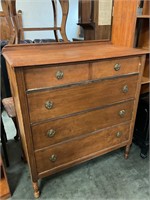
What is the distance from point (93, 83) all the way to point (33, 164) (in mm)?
705

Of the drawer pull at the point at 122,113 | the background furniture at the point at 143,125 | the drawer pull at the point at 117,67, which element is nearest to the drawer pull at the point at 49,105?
the drawer pull at the point at 117,67

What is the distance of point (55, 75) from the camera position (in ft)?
3.31

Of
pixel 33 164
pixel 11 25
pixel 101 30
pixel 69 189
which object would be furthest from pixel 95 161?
pixel 11 25

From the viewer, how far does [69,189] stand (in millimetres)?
1404

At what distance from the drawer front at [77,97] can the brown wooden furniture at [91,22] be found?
0.52 meters

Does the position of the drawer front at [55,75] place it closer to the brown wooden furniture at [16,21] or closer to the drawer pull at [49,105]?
the drawer pull at [49,105]

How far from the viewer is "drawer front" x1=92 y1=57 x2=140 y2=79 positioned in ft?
3.72

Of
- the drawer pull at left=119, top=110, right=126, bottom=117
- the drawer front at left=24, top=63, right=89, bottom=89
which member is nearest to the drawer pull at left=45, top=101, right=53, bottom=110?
the drawer front at left=24, top=63, right=89, bottom=89

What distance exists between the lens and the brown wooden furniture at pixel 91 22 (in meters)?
1.45

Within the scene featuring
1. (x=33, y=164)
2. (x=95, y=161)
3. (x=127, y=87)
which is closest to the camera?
(x=33, y=164)

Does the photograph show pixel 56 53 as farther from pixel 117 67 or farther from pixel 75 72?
pixel 117 67

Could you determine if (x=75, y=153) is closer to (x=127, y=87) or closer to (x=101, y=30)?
(x=127, y=87)

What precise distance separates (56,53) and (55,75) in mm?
245

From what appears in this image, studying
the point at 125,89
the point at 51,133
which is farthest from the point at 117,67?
the point at 51,133
